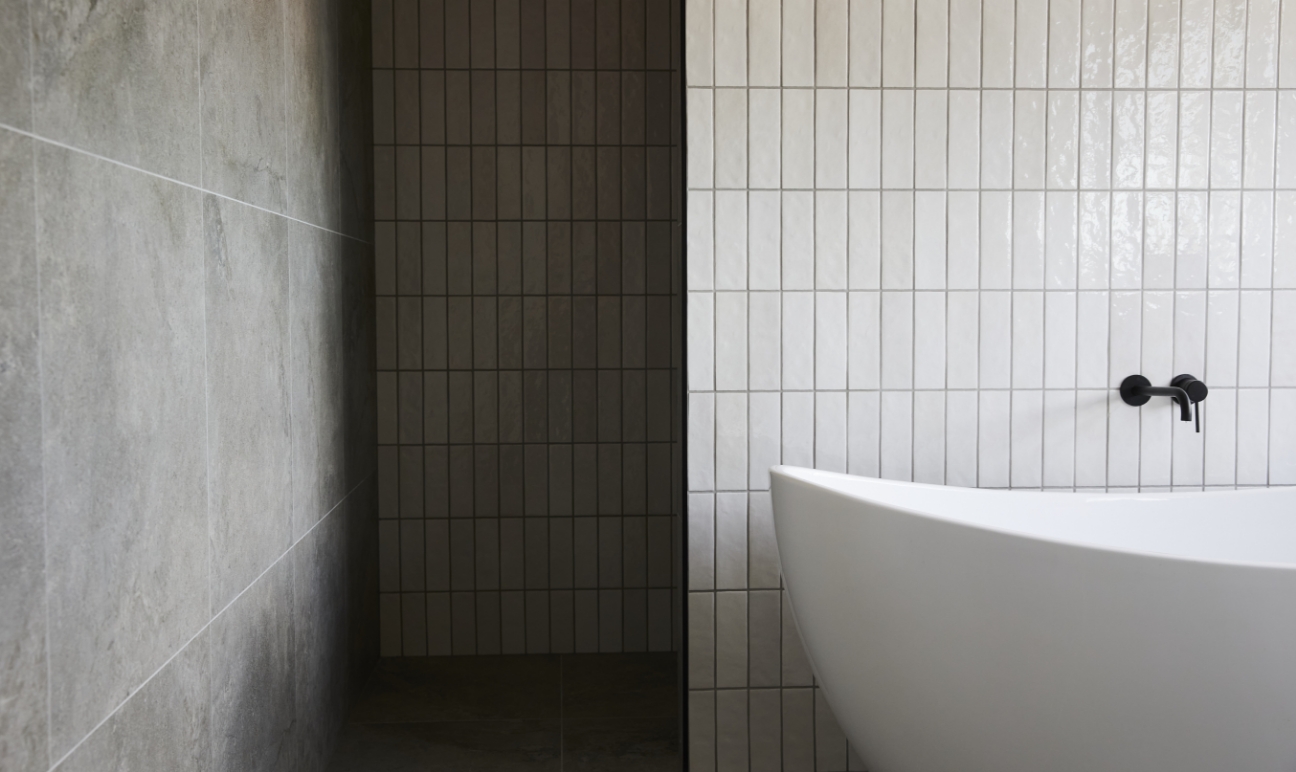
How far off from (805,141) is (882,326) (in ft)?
1.31

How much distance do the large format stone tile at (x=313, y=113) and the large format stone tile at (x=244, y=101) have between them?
0.07 meters

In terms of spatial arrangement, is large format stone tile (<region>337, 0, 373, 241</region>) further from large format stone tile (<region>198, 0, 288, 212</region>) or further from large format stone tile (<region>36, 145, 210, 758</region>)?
large format stone tile (<region>36, 145, 210, 758</region>)

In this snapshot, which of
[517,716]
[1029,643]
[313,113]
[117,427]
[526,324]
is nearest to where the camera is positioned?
[117,427]

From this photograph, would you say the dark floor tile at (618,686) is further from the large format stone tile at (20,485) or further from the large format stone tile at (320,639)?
the large format stone tile at (20,485)

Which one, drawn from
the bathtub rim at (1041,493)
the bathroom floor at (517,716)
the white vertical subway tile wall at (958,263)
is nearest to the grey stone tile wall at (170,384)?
the bathroom floor at (517,716)

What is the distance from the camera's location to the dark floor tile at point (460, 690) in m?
2.47

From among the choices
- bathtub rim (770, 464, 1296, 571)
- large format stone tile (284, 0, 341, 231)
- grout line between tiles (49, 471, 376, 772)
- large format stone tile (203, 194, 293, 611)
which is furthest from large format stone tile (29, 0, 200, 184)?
bathtub rim (770, 464, 1296, 571)

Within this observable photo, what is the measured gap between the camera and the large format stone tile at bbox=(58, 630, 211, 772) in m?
1.17

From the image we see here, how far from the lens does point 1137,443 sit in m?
2.05

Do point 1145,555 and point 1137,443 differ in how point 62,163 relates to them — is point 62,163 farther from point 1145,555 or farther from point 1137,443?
point 1137,443

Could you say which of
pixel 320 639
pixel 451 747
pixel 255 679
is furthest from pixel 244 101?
pixel 451 747

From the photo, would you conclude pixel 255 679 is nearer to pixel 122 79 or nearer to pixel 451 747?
pixel 451 747

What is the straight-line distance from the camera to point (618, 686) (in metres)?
2.63

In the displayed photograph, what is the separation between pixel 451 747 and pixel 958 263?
5.14 ft
